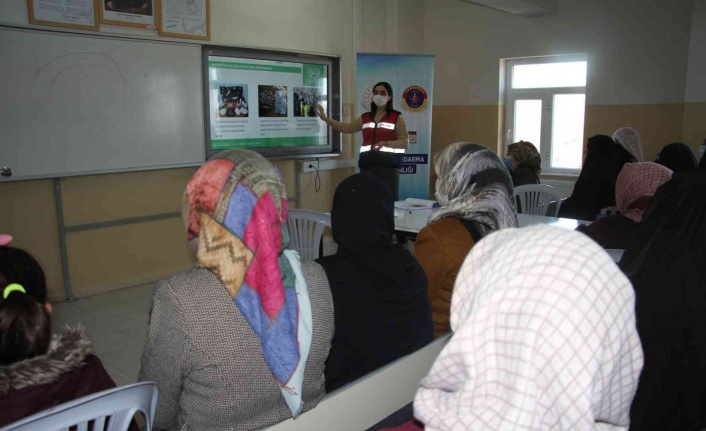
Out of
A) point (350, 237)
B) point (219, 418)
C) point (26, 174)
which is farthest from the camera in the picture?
point (26, 174)

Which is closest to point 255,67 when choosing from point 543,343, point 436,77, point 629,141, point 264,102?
point 264,102

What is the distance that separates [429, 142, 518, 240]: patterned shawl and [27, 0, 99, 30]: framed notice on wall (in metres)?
2.74

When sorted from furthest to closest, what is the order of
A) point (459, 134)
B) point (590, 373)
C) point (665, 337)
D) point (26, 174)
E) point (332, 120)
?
point (459, 134), point (332, 120), point (26, 174), point (665, 337), point (590, 373)

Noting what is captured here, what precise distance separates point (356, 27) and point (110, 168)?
3.15 m

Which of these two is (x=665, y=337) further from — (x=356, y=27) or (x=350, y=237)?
(x=356, y=27)

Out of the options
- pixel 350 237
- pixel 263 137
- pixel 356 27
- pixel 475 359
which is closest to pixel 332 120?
pixel 263 137

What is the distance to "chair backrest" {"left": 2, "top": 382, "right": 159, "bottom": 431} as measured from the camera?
103 centimetres

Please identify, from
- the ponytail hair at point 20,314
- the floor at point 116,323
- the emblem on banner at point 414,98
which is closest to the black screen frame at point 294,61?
the emblem on banner at point 414,98

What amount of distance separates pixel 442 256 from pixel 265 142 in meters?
3.41

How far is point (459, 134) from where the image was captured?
7141mm

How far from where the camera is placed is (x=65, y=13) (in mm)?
3729

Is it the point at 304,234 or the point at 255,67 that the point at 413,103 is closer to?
the point at 255,67

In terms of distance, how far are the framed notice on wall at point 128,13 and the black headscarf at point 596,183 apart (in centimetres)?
351

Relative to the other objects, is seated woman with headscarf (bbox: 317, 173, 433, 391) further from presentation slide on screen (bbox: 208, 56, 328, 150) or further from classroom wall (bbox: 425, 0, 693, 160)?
classroom wall (bbox: 425, 0, 693, 160)
